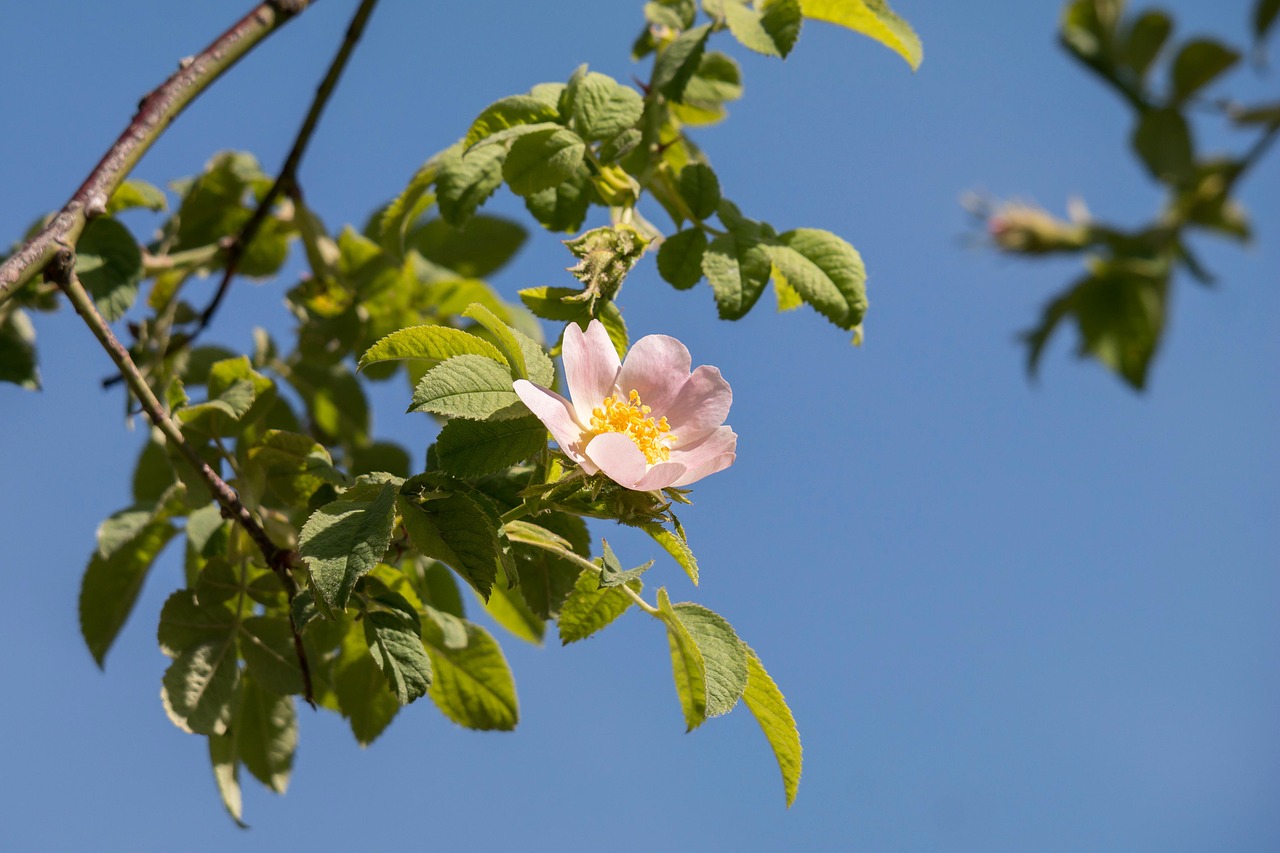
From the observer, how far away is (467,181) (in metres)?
1.68

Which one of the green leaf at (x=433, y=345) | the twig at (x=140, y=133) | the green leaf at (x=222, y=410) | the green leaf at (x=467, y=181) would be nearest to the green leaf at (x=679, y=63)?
the green leaf at (x=467, y=181)

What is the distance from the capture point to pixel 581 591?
144cm

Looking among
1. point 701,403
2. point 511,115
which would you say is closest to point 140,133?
point 511,115

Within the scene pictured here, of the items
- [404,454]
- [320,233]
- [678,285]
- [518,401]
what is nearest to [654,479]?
[518,401]

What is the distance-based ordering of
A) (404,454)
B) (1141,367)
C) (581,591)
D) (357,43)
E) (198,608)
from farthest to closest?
(404,454) → (357,43) → (198,608) → (581,591) → (1141,367)

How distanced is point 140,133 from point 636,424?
0.78 metres

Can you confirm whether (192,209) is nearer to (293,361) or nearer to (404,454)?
(293,361)

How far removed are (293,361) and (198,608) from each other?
2.68ft

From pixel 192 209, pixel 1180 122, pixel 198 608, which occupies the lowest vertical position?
pixel 1180 122

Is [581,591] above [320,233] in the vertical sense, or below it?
below

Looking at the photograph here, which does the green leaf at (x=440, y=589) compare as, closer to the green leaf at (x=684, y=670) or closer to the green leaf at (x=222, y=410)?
the green leaf at (x=222, y=410)

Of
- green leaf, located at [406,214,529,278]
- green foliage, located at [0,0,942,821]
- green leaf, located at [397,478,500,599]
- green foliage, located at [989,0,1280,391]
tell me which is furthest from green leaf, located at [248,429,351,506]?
green foliage, located at [989,0,1280,391]

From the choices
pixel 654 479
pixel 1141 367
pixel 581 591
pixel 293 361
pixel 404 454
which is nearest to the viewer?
pixel 1141 367

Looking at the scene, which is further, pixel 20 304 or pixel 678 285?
pixel 20 304
